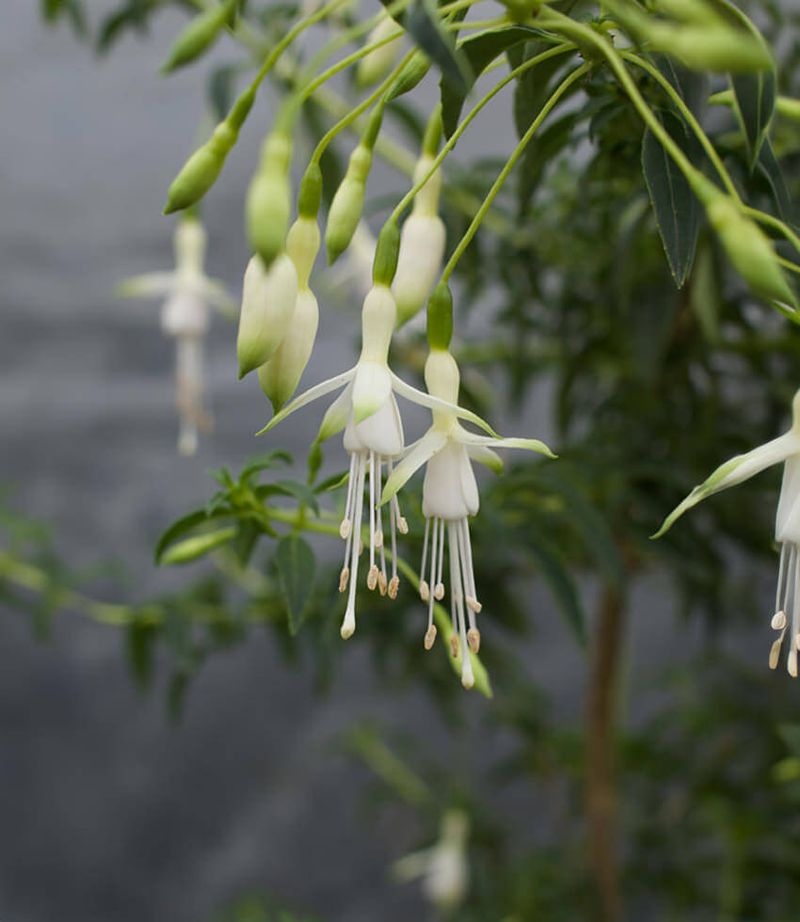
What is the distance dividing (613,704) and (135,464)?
3.02 feet

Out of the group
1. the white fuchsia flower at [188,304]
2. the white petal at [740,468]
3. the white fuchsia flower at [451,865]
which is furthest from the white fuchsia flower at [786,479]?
the white fuchsia flower at [451,865]

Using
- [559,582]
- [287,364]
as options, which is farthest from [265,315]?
[559,582]

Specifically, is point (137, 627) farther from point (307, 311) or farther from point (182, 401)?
point (307, 311)

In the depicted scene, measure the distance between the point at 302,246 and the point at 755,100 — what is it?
0.41 ft

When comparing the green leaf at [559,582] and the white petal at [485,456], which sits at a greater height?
the white petal at [485,456]

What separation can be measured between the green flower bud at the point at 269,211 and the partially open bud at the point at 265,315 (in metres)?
0.03

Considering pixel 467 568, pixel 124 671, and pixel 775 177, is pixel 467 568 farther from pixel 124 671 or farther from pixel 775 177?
pixel 124 671

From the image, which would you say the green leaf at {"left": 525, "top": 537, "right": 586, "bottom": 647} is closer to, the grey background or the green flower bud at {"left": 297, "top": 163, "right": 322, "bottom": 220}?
the green flower bud at {"left": 297, "top": 163, "right": 322, "bottom": 220}

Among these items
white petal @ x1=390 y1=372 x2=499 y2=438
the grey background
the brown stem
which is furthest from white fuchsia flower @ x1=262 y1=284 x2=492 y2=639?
the grey background

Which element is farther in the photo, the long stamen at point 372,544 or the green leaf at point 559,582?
the green leaf at point 559,582

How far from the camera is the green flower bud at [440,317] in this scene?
12.1 inches

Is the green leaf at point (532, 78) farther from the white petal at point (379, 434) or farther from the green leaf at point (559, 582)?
the green leaf at point (559, 582)

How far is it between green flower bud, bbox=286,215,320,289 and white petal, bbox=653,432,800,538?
120 millimetres

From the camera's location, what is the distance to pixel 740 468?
28cm
